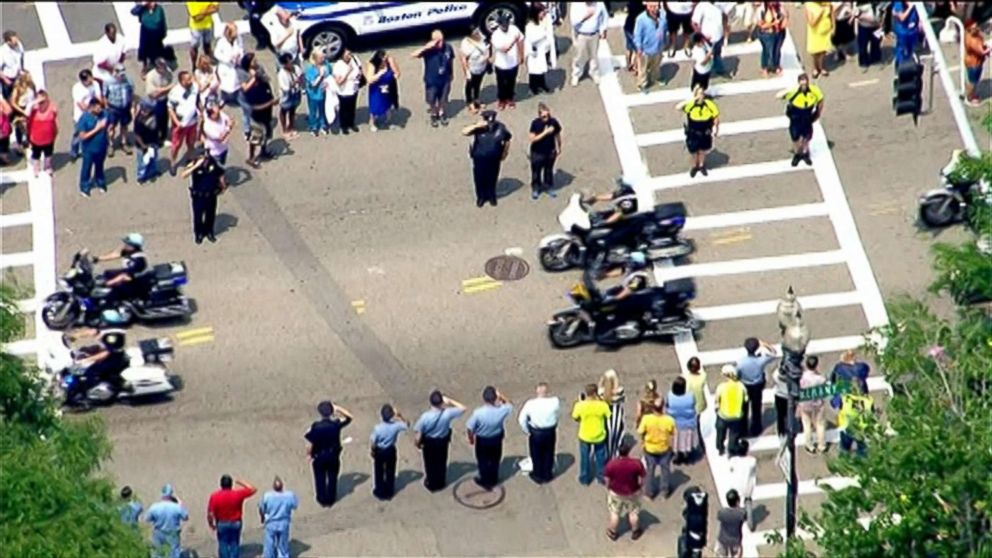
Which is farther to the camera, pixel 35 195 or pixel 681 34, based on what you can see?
pixel 681 34

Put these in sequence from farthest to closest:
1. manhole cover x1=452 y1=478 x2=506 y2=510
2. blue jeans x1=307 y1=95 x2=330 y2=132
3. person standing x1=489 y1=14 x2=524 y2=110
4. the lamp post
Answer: person standing x1=489 y1=14 x2=524 y2=110
blue jeans x1=307 y1=95 x2=330 y2=132
manhole cover x1=452 y1=478 x2=506 y2=510
the lamp post

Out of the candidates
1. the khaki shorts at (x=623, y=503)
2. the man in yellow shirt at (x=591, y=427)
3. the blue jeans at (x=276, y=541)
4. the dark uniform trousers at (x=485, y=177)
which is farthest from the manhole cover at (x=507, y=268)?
the blue jeans at (x=276, y=541)

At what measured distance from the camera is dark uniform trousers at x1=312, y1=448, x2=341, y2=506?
1391 inches

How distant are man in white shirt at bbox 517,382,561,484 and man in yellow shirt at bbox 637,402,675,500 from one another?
43.7 inches

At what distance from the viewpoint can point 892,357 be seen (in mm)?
29469

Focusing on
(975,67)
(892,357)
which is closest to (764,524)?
(892,357)

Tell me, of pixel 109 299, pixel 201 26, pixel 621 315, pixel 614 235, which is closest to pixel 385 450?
pixel 621 315

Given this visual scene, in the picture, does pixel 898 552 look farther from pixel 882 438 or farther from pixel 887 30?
pixel 887 30

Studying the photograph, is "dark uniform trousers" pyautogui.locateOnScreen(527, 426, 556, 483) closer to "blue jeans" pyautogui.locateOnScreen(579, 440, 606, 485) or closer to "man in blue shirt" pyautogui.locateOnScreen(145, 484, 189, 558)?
"blue jeans" pyautogui.locateOnScreen(579, 440, 606, 485)

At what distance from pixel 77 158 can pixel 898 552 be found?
63.0 ft

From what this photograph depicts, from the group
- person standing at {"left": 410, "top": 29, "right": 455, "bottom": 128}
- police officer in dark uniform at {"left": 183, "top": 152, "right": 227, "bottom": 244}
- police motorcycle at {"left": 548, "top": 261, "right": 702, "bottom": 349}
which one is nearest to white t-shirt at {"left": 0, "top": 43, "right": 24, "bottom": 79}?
police officer in dark uniform at {"left": 183, "top": 152, "right": 227, "bottom": 244}

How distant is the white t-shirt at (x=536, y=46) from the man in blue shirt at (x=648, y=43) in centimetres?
143

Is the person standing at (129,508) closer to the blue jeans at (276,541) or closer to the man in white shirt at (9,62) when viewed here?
the blue jeans at (276,541)

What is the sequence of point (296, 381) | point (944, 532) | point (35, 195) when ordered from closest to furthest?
point (944, 532), point (296, 381), point (35, 195)
